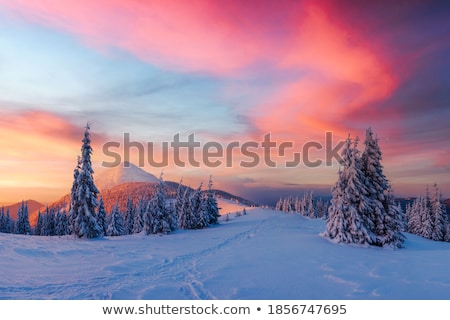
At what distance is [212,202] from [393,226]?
3646cm

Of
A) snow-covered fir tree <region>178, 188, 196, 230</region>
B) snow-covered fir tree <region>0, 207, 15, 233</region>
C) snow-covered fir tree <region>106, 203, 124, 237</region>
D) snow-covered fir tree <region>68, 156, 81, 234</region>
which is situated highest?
snow-covered fir tree <region>68, 156, 81, 234</region>

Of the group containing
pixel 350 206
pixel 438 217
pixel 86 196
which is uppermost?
pixel 86 196

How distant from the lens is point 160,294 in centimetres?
875

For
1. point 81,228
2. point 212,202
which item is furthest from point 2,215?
point 81,228

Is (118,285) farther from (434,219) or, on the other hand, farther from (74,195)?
(434,219)

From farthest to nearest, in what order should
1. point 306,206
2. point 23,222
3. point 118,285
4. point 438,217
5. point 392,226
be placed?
point 306,206
point 23,222
point 438,217
point 392,226
point 118,285

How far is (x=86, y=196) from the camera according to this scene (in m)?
30.3

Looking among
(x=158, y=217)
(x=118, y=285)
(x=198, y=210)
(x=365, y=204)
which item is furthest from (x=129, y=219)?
(x=118, y=285)

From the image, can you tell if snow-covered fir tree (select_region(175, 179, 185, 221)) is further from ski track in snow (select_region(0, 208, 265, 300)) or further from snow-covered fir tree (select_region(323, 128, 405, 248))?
ski track in snow (select_region(0, 208, 265, 300))

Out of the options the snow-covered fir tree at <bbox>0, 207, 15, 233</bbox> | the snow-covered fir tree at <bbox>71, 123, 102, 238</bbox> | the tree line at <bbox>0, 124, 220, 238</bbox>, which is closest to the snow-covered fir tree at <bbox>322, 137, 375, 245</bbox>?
the tree line at <bbox>0, 124, 220, 238</bbox>

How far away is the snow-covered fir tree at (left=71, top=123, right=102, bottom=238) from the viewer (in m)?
29.4

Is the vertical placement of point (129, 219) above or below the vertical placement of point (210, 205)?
below

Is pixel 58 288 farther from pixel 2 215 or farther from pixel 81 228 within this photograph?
pixel 2 215

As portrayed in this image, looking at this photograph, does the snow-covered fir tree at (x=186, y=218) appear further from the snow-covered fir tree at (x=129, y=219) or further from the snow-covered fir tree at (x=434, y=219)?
the snow-covered fir tree at (x=434, y=219)
